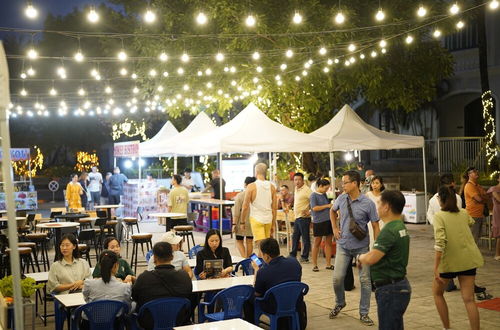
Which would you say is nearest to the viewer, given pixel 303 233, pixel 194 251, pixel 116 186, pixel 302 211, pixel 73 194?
pixel 194 251

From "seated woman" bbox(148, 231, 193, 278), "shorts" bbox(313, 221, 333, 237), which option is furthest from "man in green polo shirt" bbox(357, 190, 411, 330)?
"shorts" bbox(313, 221, 333, 237)

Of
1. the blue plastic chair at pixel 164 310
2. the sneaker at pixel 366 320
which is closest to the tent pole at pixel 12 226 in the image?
the blue plastic chair at pixel 164 310

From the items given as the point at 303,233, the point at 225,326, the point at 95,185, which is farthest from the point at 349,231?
the point at 95,185

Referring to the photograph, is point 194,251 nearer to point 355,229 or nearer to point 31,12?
point 355,229

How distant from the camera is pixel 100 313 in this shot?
249 inches

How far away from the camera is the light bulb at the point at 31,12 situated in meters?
10.2

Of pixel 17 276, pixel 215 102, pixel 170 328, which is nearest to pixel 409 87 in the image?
pixel 215 102

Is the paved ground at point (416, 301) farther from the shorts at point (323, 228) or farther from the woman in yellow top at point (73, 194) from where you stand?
the woman in yellow top at point (73, 194)

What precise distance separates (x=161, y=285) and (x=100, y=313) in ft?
2.06

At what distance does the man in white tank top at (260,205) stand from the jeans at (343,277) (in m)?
2.84

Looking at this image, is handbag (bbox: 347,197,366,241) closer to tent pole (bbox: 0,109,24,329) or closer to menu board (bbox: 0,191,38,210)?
tent pole (bbox: 0,109,24,329)

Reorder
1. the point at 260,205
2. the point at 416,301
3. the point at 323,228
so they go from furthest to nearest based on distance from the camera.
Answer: the point at 323,228
the point at 260,205
the point at 416,301

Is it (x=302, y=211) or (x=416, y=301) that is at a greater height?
(x=302, y=211)

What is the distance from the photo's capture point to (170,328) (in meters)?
6.38
